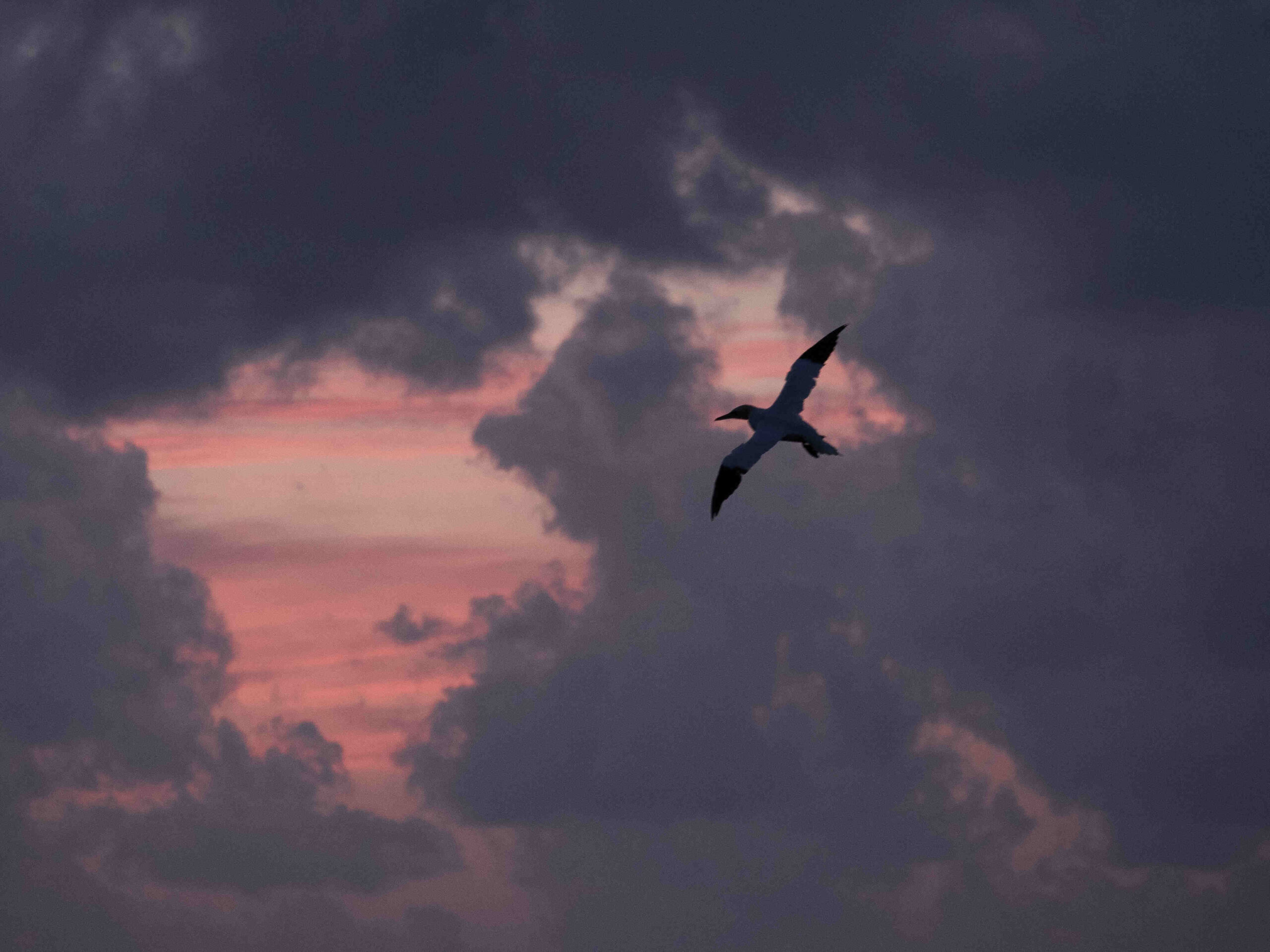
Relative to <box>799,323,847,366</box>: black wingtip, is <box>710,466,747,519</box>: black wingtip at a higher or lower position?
lower

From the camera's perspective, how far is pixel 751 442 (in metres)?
81.2

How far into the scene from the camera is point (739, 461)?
262 feet

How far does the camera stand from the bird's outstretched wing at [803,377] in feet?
282

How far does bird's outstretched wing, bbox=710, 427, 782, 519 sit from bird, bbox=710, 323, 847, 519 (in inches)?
1.1

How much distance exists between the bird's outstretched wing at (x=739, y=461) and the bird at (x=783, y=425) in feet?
0.09

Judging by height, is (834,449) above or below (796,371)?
below

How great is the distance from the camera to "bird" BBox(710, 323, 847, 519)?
262 feet

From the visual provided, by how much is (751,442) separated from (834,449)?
15.1 feet

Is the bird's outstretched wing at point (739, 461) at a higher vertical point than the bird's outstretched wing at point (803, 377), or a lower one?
lower

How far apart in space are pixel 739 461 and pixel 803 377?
1057cm

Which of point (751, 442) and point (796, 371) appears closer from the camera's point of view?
point (751, 442)

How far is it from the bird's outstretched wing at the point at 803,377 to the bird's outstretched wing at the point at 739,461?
3792mm

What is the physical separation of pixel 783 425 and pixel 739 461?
5.21m

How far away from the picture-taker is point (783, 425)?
83.9 metres
